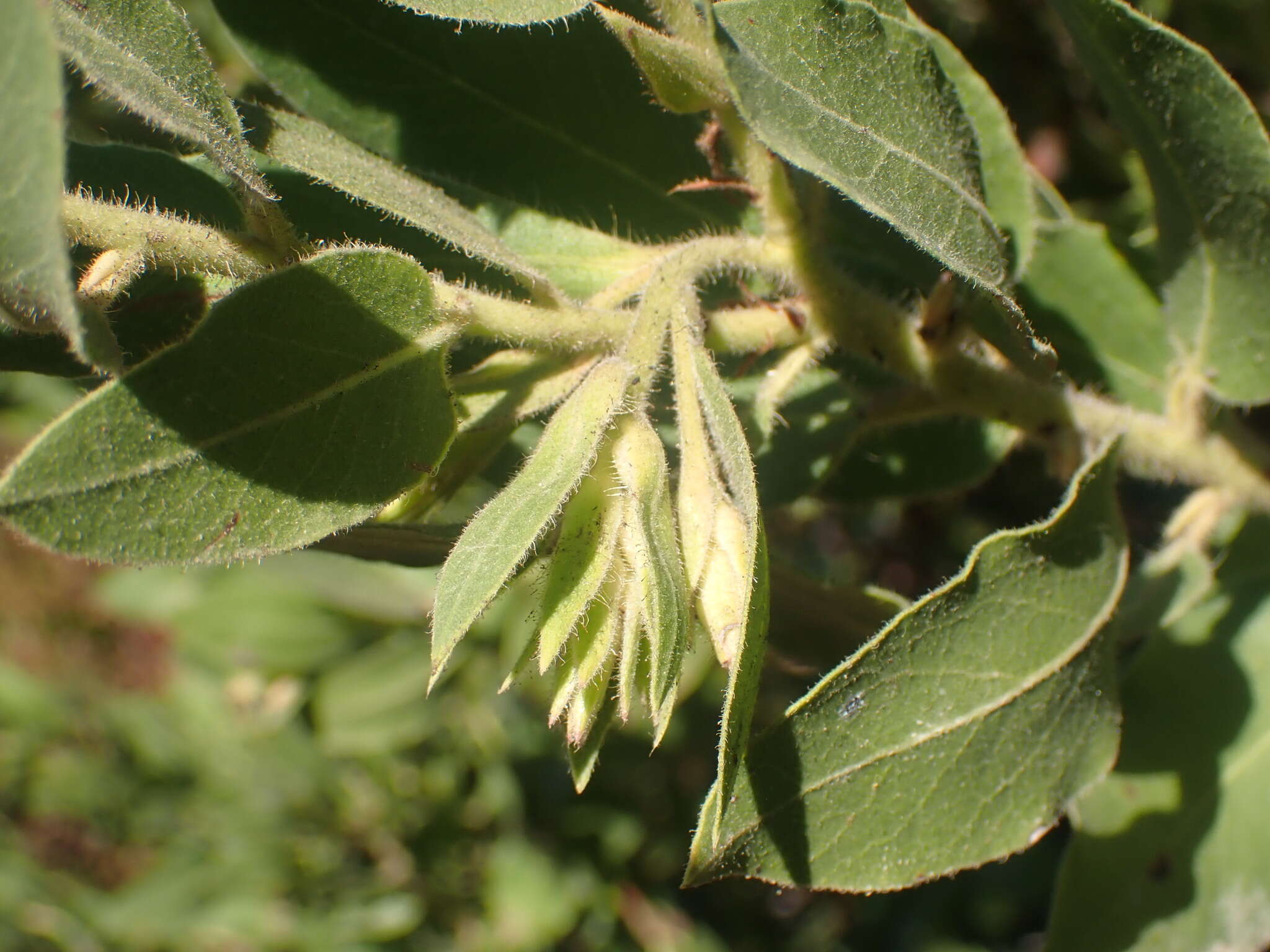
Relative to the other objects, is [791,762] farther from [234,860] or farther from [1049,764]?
[234,860]

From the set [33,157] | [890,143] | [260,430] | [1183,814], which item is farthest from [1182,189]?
[33,157]

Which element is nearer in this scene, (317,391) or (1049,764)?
(317,391)

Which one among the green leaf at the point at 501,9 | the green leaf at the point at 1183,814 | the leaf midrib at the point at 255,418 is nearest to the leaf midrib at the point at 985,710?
the green leaf at the point at 1183,814

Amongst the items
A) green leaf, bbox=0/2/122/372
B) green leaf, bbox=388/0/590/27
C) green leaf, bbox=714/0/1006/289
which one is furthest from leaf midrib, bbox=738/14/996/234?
green leaf, bbox=0/2/122/372

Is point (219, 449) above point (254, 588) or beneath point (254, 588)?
above

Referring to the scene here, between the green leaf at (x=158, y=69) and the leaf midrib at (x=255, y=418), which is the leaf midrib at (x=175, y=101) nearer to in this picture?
the green leaf at (x=158, y=69)

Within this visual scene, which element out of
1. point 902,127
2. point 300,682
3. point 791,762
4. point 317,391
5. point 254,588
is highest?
point 902,127

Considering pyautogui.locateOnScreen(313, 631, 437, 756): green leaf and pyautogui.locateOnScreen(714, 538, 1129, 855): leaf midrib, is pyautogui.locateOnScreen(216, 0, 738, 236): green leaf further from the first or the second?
pyautogui.locateOnScreen(313, 631, 437, 756): green leaf

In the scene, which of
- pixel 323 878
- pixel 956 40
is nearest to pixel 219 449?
pixel 956 40

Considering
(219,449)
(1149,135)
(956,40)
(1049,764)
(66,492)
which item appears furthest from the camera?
(956,40)
